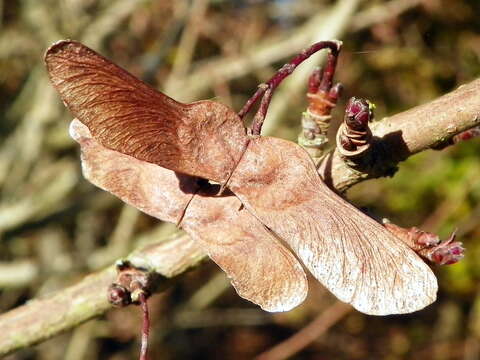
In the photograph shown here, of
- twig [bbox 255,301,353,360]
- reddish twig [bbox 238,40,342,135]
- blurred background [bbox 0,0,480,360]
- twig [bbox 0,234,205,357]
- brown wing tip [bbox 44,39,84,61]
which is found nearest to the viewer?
brown wing tip [bbox 44,39,84,61]

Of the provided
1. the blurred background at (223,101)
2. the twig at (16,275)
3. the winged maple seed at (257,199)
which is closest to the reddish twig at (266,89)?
the winged maple seed at (257,199)

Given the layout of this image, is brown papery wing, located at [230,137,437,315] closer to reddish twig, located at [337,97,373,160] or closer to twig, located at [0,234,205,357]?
reddish twig, located at [337,97,373,160]

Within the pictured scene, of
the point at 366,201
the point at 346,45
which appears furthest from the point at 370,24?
the point at 366,201

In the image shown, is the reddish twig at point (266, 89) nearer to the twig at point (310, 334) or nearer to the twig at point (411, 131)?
the twig at point (411, 131)

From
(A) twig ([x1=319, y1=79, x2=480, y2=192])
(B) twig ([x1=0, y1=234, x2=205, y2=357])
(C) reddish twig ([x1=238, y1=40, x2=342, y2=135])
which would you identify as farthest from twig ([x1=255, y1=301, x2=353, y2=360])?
(C) reddish twig ([x1=238, y1=40, x2=342, y2=135])

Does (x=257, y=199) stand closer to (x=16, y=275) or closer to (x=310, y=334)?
(x=16, y=275)
